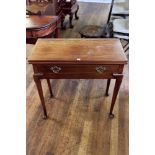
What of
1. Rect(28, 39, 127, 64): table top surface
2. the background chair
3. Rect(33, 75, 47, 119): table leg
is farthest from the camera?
the background chair

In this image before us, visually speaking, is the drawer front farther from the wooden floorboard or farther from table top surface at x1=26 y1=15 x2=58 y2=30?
table top surface at x1=26 y1=15 x2=58 y2=30

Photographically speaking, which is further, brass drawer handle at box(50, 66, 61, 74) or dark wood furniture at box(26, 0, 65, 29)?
dark wood furniture at box(26, 0, 65, 29)

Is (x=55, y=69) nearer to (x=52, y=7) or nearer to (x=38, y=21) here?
(x=38, y=21)

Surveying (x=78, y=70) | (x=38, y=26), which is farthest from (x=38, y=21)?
(x=78, y=70)

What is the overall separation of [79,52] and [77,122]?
0.67 metres

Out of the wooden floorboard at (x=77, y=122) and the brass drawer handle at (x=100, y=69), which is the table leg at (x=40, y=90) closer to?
the wooden floorboard at (x=77, y=122)

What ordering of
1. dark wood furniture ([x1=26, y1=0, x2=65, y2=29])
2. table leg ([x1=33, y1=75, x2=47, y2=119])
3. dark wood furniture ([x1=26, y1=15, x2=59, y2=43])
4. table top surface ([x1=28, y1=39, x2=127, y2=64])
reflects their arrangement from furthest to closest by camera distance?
dark wood furniture ([x1=26, y1=0, x2=65, y2=29]) < dark wood furniture ([x1=26, y1=15, x2=59, y2=43]) < table leg ([x1=33, y1=75, x2=47, y2=119]) < table top surface ([x1=28, y1=39, x2=127, y2=64])

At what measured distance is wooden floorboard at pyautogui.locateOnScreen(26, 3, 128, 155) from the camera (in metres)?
1.74

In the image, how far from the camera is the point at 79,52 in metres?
1.69

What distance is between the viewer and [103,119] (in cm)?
201

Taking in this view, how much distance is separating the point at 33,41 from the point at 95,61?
90 cm

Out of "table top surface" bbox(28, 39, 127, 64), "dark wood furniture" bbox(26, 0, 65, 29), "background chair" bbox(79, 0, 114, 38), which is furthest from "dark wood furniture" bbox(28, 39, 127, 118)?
"background chair" bbox(79, 0, 114, 38)

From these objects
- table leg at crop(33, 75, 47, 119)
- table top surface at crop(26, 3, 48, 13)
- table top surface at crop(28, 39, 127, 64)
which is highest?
table top surface at crop(26, 3, 48, 13)

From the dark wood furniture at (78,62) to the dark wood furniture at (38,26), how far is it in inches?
16.0
